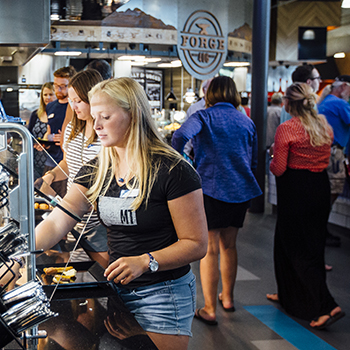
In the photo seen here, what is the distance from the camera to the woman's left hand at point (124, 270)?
129 centimetres

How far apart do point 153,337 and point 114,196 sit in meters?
0.46

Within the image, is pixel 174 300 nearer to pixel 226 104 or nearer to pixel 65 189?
pixel 65 189

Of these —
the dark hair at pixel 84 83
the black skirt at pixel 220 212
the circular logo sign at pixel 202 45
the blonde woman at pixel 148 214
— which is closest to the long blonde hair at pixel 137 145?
the blonde woman at pixel 148 214

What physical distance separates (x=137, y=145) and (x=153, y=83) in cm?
1323

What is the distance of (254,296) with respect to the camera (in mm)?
3760

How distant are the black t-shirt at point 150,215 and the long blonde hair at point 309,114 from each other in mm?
1871

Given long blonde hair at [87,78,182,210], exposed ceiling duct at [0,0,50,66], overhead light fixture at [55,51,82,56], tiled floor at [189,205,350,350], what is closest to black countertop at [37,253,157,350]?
long blonde hair at [87,78,182,210]

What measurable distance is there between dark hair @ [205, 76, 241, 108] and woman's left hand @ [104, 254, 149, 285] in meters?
2.06

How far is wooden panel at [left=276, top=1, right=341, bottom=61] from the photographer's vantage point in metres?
12.4

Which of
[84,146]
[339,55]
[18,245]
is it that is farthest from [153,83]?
[18,245]

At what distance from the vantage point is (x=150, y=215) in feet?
4.78

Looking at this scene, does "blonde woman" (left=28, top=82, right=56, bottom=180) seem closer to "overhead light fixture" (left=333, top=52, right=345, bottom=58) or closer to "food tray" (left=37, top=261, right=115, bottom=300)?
"food tray" (left=37, top=261, right=115, bottom=300)

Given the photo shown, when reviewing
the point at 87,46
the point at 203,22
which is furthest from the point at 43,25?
the point at 87,46

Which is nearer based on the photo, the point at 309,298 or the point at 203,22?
the point at 309,298
